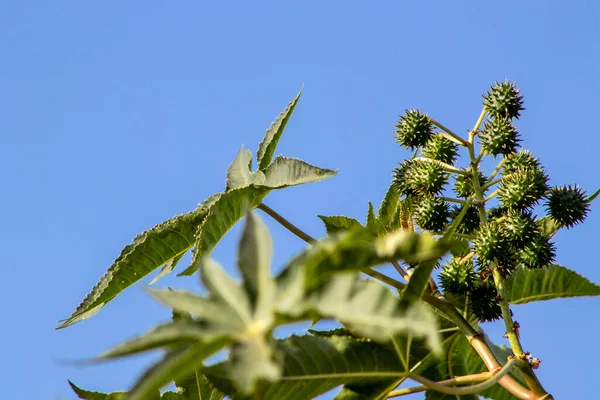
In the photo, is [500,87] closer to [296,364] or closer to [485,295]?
[485,295]

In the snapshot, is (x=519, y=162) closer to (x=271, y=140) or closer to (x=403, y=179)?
(x=403, y=179)

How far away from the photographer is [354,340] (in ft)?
8.38

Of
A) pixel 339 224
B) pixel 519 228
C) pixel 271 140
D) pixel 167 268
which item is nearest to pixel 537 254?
pixel 519 228

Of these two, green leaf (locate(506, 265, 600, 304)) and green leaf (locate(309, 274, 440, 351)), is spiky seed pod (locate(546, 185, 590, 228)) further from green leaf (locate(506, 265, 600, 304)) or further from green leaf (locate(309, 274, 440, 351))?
green leaf (locate(309, 274, 440, 351))

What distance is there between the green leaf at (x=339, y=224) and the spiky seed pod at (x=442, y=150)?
61 centimetres

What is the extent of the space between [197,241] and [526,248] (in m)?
1.60

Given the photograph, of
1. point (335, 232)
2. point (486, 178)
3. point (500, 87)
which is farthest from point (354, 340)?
point (500, 87)

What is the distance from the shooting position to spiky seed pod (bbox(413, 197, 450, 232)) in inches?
155

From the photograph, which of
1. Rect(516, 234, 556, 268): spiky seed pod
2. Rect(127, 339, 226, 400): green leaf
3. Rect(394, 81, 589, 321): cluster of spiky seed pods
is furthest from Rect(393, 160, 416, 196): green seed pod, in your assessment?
Rect(127, 339, 226, 400): green leaf

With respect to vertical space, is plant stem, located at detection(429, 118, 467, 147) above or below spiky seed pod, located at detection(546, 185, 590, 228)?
above

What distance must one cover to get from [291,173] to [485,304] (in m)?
1.08

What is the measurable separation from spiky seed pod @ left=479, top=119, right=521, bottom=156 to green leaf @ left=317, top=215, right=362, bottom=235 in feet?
2.58

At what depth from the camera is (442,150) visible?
4.15 metres

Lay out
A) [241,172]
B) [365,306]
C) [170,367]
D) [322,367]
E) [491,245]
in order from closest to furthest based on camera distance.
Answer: [170,367] < [365,306] < [322,367] < [491,245] < [241,172]
